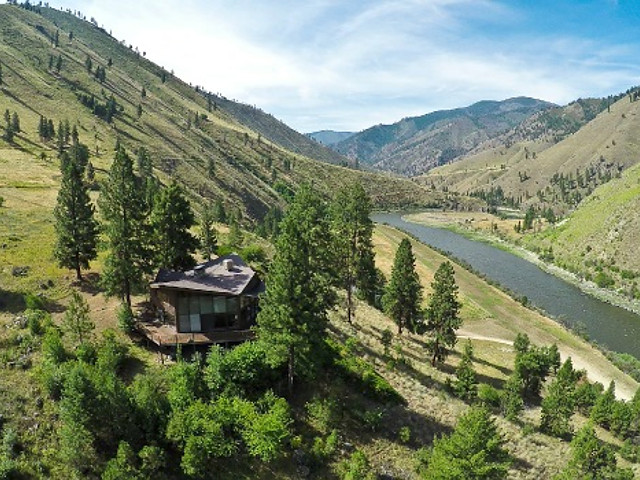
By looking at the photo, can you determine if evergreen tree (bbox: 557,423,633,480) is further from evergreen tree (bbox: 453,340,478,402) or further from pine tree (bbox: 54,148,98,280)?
pine tree (bbox: 54,148,98,280)

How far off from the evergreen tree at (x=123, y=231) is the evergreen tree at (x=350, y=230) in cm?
2060

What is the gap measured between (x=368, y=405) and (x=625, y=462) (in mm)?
24319

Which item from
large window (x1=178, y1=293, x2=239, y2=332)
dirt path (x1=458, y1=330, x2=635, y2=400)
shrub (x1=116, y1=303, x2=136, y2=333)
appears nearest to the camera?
shrub (x1=116, y1=303, x2=136, y2=333)

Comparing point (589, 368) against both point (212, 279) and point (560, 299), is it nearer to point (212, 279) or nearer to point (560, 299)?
point (560, 299)

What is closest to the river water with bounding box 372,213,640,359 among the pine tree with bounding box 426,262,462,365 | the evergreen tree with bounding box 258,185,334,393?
the pine tree with bounding box 426,262,462,365

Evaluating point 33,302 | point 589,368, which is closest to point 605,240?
point 589,368

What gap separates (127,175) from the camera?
38.3 meters

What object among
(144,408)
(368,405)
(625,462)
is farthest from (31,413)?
(625,462)

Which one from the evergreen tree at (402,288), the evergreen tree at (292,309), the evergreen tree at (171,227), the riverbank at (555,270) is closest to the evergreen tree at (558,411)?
the evergreen tree at (402,288)

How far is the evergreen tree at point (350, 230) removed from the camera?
49.8 metres

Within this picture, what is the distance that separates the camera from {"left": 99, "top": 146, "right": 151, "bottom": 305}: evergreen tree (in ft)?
122

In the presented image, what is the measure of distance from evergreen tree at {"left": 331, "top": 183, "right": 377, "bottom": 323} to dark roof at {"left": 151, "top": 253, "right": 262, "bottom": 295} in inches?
536

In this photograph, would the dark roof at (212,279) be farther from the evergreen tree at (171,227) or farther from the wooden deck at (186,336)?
the evergreen tree at (171,227)

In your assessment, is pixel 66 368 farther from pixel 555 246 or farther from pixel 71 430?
pixel 555 246
